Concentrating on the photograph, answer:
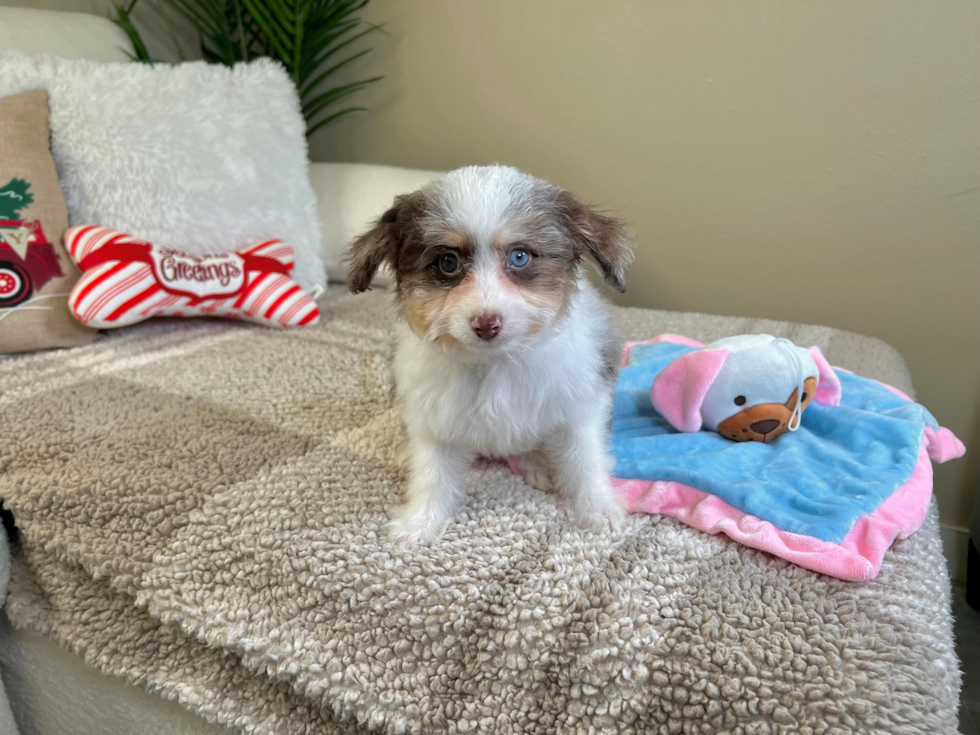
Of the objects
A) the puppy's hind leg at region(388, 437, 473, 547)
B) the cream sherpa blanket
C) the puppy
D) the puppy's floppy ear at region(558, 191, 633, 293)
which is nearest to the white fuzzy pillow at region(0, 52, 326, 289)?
the cream sherpa blanket

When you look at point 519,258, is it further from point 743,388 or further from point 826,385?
point 826,385

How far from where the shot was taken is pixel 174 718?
100 cm

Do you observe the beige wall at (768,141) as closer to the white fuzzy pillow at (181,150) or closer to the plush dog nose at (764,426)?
the white fuzzy pillow at (181,150)

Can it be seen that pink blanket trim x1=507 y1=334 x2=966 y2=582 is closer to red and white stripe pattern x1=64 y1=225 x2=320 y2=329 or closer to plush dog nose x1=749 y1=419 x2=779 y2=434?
plush dog nose x1=749 y1=419 x2=779 y2=434

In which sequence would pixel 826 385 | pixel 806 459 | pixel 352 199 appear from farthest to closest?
1. pixel 352 199
2. pixel 826 385
3. pixel 806 459

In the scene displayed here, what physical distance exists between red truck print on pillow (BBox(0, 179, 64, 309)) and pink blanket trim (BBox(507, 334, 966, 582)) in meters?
1.42

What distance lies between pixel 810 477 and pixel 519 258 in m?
0.65

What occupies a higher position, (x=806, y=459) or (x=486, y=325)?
(x=486, y=325)

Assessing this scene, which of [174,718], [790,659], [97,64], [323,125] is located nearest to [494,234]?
[790,659]

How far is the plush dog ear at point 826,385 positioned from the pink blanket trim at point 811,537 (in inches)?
7.3

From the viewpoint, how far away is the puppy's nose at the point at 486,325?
2.82 feet

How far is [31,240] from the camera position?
1617mm

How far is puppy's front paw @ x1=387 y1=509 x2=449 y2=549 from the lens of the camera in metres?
0.98

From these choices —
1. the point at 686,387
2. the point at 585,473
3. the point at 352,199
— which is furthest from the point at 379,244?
the point at 352,199
